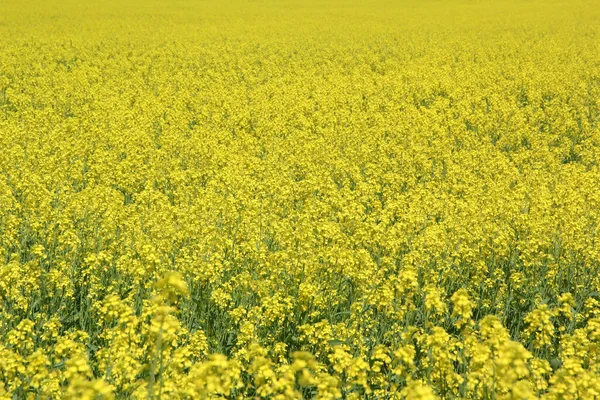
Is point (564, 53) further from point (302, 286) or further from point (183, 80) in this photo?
point (302, 286)

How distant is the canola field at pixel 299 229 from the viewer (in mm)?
4176

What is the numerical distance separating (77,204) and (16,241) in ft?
3.59

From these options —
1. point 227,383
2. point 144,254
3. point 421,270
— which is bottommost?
point 421,270

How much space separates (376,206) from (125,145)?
5839 millimetres

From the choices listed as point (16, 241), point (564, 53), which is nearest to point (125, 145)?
point (16, 241)

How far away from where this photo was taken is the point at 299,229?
23.0 feet

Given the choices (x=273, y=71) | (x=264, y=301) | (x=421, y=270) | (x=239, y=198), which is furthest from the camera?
(x=273, y=71)

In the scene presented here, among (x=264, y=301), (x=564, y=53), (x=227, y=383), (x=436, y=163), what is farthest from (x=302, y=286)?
(x=564, y=53)

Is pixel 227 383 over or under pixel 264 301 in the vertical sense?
over

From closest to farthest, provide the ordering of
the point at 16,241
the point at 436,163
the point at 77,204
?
the point at 16,241
the point at 77,204
the point at 436,163

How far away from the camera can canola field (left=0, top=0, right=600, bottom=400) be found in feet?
13.7

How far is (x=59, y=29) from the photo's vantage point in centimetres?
3175

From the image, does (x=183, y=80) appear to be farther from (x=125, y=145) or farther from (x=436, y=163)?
(x=436, y=163)

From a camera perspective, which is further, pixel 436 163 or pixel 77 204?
pixel 436 163
